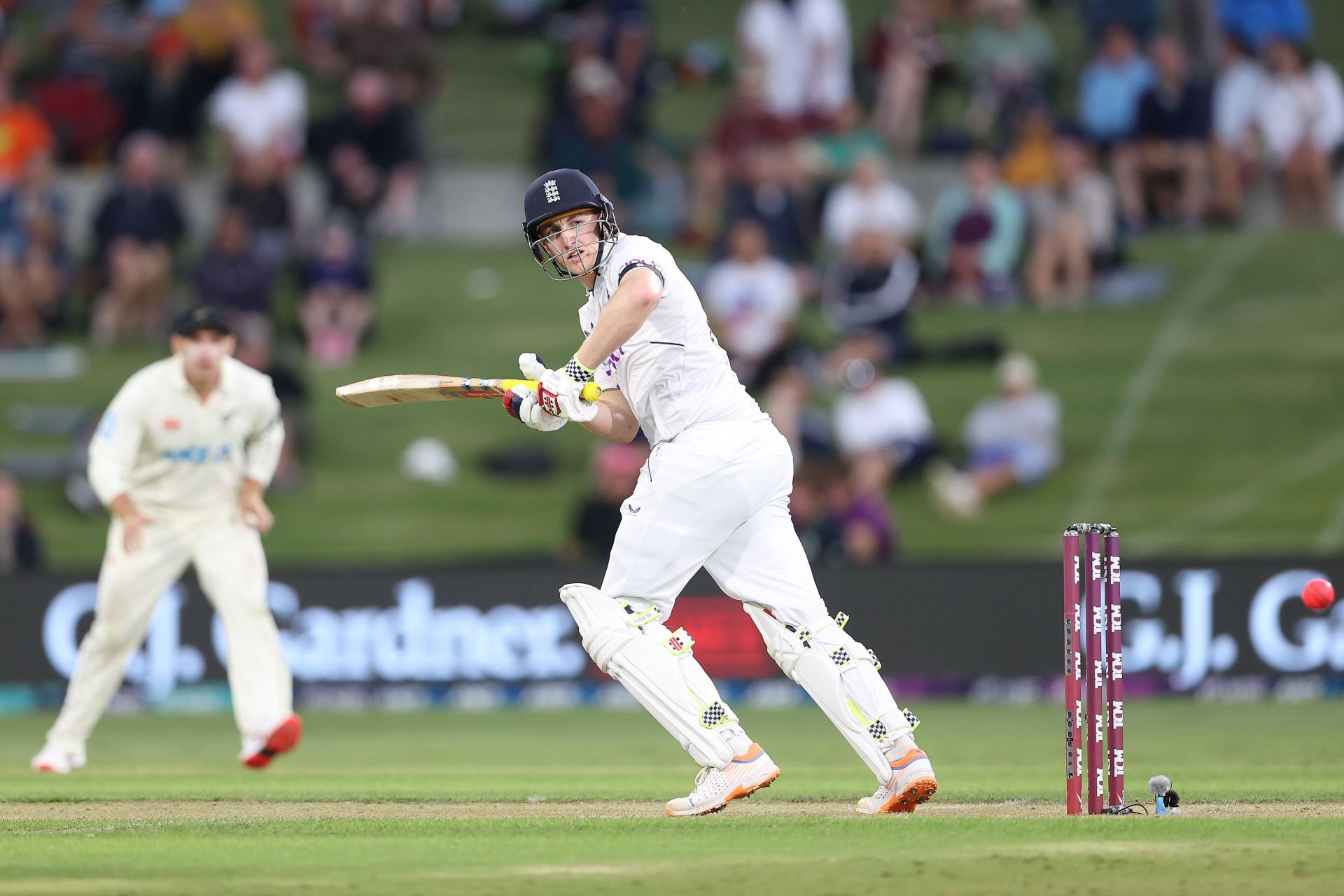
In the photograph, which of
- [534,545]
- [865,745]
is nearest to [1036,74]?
[534,545]

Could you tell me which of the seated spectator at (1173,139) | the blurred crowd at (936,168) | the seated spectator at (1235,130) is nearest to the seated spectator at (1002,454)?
the blurred crowd at (936,168)

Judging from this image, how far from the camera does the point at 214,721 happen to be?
13164 mm

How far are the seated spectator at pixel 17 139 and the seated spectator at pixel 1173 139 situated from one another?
32.5 ft

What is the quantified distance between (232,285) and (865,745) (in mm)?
11208

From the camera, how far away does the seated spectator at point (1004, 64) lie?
19.1 meters

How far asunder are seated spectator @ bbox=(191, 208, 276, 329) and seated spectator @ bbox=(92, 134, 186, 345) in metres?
0.66

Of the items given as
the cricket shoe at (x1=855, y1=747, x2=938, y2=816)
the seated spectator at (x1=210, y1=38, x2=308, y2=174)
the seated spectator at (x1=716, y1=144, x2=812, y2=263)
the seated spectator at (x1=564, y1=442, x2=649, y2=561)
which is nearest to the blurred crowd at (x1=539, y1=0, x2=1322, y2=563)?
the seated spectator at (x1=716, y1=144, x2=812, y2=263)

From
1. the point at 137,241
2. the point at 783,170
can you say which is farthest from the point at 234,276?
the point at 783,170

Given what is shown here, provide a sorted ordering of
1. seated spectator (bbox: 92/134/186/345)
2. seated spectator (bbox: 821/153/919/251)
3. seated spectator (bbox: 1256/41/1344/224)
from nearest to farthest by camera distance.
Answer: seated spectator (bbox: 821/153/919/251) → seated spectator (bbox: 92/134/186/345) → seated spectator (bbox: 1256/41/1344/224)

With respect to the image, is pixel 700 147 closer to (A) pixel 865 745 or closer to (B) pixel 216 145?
(B) pixel 216 145

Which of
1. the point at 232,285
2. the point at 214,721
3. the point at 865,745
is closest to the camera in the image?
the point at 865,745

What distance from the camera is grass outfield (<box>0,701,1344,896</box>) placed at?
568cm

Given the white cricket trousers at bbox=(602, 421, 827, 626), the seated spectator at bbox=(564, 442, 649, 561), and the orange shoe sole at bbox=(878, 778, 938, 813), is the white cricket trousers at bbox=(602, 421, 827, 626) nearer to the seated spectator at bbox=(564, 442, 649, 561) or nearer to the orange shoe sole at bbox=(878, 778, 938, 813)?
the orange shoe sole at bbox=(878, 778, 938, 813)

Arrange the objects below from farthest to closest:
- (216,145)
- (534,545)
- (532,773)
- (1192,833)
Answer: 1. (216,145)
2. (534,545)
3. (532,773)
4. (1192,833)
